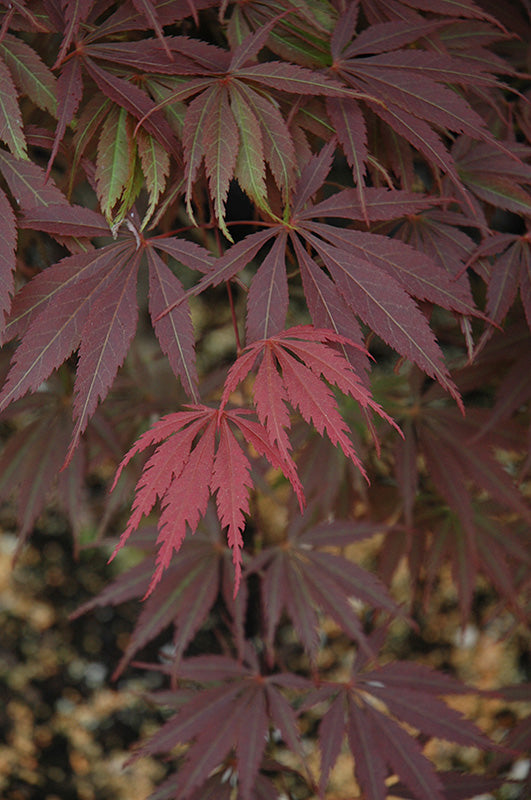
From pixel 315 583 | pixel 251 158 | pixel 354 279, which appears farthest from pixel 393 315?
pixel 315 583

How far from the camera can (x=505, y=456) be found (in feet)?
4.25

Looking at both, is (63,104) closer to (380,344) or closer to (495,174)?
(495,174)

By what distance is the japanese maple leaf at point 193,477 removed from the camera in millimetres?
442

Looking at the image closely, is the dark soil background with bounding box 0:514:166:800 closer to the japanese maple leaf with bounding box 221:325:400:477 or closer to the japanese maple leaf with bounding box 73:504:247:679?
the japanese maple leaf with bounding box 73:504:247:679

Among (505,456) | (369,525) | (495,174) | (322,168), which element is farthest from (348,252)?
(505,456)

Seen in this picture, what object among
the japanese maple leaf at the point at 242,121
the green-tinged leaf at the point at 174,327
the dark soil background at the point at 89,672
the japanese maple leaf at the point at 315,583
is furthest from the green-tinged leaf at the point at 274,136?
the dark soil background at the point at 89,672

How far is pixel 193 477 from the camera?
459 mm

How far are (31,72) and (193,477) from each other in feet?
1.18

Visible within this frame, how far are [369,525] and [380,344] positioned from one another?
456 mm

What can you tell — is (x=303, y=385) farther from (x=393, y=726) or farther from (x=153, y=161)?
(x=393, y=726)

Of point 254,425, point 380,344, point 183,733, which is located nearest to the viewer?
point 254,425

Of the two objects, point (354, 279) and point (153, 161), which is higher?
point (153, 161)

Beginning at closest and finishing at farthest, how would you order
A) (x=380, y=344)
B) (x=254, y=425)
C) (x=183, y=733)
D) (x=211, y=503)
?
(x=254, y=425)
(x=183, y=733)
(x=211, y=503)
(x=380, y=344)

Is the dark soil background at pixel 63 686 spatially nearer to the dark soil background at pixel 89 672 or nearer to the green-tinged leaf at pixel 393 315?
the dark soil background at pixel 89 672
